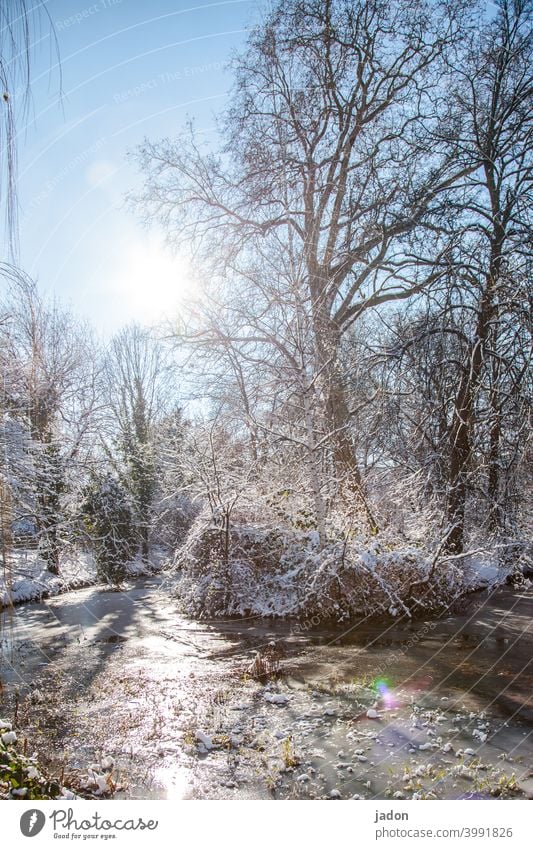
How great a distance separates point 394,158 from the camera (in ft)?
18.3

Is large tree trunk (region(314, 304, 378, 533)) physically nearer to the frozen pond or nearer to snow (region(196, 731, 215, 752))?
the frozen pond

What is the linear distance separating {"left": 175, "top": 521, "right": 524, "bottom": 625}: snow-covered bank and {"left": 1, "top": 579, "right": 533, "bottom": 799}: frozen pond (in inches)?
18.9

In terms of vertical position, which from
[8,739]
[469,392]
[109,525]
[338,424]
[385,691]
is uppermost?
[338,424]

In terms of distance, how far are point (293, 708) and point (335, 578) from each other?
3.80 m

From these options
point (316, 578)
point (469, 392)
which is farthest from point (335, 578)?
point (469, 392)

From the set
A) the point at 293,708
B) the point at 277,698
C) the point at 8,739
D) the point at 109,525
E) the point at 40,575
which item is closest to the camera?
the point at 8,739

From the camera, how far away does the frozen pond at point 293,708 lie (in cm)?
308

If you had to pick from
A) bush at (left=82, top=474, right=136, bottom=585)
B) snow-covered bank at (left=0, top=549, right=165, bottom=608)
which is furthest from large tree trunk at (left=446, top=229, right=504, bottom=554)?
bush at (left=82, top=474, right=136, bottom=585)

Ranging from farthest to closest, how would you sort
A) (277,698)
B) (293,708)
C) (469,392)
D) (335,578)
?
(335,578)
(277,698)
(293,708)
(469,392)

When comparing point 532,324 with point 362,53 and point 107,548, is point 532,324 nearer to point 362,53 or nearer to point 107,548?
point 362,53

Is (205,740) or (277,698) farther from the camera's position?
(277,698)

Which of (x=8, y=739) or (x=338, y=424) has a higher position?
(x=338, y=424)

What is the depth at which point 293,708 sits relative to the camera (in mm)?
4371

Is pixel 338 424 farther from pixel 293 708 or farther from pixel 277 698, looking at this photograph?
pixel 293 708
